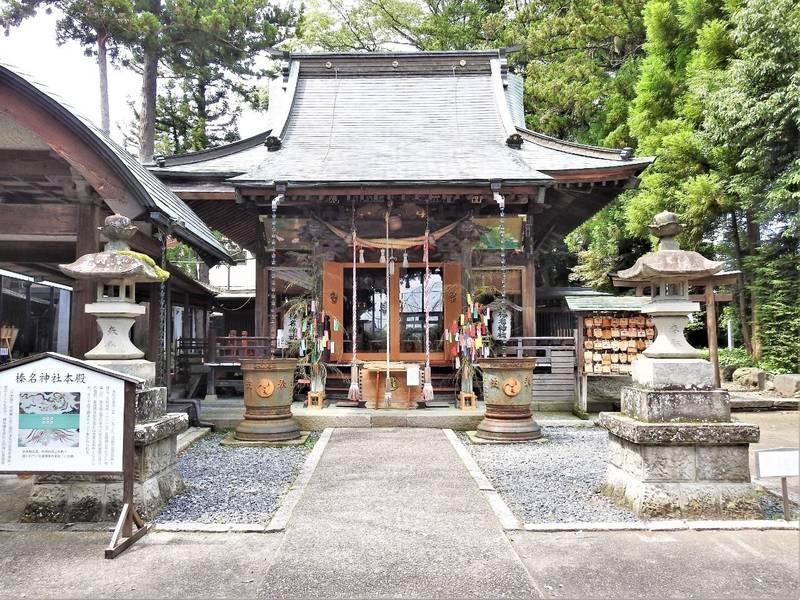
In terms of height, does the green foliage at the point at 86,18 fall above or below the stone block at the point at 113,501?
above

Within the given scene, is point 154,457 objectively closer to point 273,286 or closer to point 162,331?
point 162,331

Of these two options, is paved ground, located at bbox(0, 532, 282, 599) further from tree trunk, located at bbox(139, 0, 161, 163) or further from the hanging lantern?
tree trunk, located at bbox(139, 0, 161, 163)

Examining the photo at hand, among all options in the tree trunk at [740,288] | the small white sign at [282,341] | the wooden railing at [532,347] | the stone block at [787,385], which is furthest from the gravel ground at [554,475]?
the tree trunk at [740,288]

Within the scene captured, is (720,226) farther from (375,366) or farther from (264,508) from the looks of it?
(264,508)

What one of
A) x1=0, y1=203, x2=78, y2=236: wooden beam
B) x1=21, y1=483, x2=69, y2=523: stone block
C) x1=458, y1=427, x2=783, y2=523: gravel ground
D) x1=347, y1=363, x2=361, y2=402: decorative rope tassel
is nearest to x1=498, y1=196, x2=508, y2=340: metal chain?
x1=458, y1=427, x2=783, y2=523: gravel ground

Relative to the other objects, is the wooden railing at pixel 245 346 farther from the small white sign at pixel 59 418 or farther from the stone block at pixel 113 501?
the small white sign at pixel 59 418

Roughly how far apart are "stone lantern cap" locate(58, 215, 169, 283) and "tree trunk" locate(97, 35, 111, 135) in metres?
14.9

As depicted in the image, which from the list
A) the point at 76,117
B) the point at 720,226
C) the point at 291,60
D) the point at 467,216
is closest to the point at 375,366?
the point at 467,216

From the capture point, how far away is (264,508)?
4.73m

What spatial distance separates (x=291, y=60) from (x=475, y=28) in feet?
41.5

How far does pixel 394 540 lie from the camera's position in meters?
3.87

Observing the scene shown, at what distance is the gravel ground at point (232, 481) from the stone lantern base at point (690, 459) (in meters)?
3.11

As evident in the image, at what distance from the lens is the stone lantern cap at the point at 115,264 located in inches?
182

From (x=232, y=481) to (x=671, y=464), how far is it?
420 centimetres
